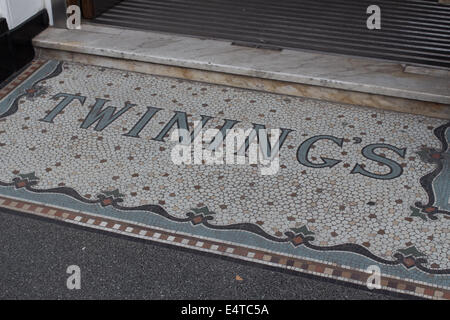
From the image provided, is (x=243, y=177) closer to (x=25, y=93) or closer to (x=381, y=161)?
(x=381, y=161)

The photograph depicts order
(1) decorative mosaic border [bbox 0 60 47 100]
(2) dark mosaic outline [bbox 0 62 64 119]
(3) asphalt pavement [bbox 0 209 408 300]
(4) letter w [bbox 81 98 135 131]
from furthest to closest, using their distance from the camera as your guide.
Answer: (1) decorative mosaic border [bbox 0 60 47 100]
(2) dark mosaic outline [bbox 0 62 64 119]
(4) letter w [bbox 81 98 135 131]
(3) asphalt pavement [bbox 0 209 408 300]

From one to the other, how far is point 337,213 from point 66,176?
138cm

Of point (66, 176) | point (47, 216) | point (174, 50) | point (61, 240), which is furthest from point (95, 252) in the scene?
point (174, 50)

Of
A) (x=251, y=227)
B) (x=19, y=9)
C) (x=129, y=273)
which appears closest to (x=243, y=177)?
(x=251, y=227)

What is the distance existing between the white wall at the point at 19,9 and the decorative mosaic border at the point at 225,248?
58.2 inches

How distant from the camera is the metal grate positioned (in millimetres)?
4387

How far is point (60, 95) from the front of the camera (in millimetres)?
4043

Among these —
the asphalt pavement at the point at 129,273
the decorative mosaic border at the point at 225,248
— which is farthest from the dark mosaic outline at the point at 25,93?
the asphalt pavement at the point at 129,273

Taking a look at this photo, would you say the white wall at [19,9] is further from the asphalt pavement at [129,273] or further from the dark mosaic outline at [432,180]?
the dark mosaic outline at [432,180]

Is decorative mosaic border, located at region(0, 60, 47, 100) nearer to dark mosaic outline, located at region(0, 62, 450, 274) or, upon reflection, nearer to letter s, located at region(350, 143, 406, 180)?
dark mosaic outline, located at region(0, 62, 450, 274)

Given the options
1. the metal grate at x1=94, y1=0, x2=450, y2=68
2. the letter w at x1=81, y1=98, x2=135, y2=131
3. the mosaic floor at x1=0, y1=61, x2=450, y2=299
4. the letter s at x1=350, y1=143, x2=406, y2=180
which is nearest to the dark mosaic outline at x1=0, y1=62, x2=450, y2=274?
the mosaic floor at x1=0, y1=61, x2=450, y2=299

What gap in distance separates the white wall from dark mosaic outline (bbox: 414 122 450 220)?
8.87 feet

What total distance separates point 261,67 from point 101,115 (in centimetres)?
103
